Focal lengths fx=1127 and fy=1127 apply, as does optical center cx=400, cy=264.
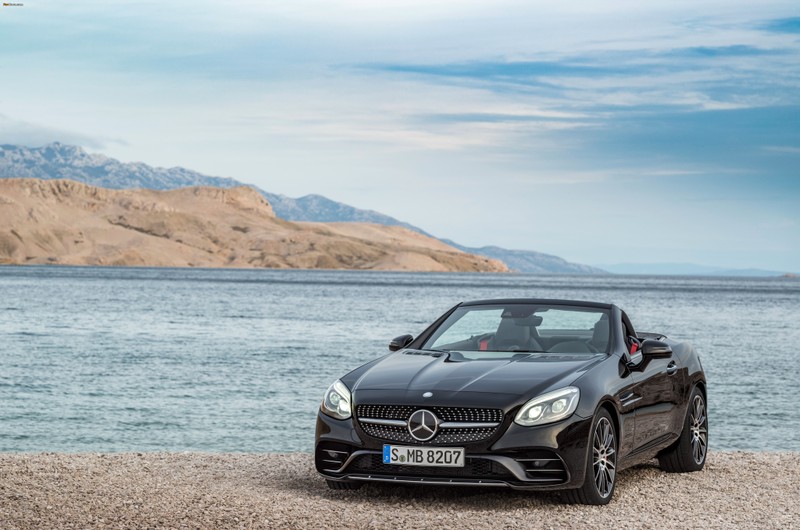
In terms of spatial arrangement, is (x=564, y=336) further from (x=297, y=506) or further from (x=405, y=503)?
(x=297, y=506)

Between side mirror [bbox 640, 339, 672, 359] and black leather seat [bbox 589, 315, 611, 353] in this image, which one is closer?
side mirror [bbox 640, 339, 672, 359]

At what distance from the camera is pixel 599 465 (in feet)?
27.1

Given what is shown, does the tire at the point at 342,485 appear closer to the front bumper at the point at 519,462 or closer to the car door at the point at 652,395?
the front bumper at the point at 519,462

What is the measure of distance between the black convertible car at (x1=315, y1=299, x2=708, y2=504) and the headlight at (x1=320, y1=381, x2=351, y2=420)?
0.03ft

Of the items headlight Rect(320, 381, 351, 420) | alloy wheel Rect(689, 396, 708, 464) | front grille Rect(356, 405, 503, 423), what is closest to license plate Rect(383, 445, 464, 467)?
front grille Rect(356, 405, 503, 423)

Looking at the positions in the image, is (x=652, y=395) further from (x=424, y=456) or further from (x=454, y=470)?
(x=424, y=456)

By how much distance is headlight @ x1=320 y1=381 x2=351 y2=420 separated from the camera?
328 inches

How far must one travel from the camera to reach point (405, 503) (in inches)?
323

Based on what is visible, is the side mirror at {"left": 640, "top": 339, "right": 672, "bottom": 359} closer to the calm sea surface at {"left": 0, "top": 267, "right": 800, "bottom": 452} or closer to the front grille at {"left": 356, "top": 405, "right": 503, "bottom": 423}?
the front grille at {"left": 356, "top": 405, "right": 503, "bottom": 423}

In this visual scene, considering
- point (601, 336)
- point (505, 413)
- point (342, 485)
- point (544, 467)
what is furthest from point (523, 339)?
point (342, 485)

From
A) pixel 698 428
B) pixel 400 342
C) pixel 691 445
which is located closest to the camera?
pixel 400 342

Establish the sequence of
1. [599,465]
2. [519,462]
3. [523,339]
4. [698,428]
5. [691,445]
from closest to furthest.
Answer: [519,462], [599,465], [523,339], [691,445], [698,428]

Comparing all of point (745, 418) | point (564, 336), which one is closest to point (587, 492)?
point (564, 336)

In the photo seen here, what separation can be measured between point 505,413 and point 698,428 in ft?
10.8
